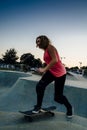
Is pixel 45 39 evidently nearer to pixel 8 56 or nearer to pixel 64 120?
pixel 64 120

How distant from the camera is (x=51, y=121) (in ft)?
17.0

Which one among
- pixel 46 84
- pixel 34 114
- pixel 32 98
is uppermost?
pixel 46 84

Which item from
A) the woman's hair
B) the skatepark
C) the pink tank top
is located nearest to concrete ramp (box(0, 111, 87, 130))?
the skatepark

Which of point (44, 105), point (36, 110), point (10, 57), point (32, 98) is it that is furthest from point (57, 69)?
point (10, 57)

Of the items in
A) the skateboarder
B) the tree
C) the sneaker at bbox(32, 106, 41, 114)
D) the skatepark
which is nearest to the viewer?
the skatepark

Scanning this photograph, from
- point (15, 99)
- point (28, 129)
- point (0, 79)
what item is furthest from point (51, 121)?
point (0, 79)

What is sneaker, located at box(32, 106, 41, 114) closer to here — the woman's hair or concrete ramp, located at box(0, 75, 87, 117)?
the woman's hair

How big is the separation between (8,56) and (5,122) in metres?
76.8

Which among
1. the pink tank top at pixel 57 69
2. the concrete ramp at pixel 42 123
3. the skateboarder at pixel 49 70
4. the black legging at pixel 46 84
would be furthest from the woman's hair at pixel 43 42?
the concrete ramp at pixel 42 123

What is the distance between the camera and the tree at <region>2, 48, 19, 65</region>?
7981cm

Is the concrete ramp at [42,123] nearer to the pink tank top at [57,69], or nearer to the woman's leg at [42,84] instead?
the woman's leg at [42,84]

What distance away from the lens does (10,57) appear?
266 ft

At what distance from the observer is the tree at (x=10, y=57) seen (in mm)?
79812

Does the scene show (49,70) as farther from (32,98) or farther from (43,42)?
(32,98)
